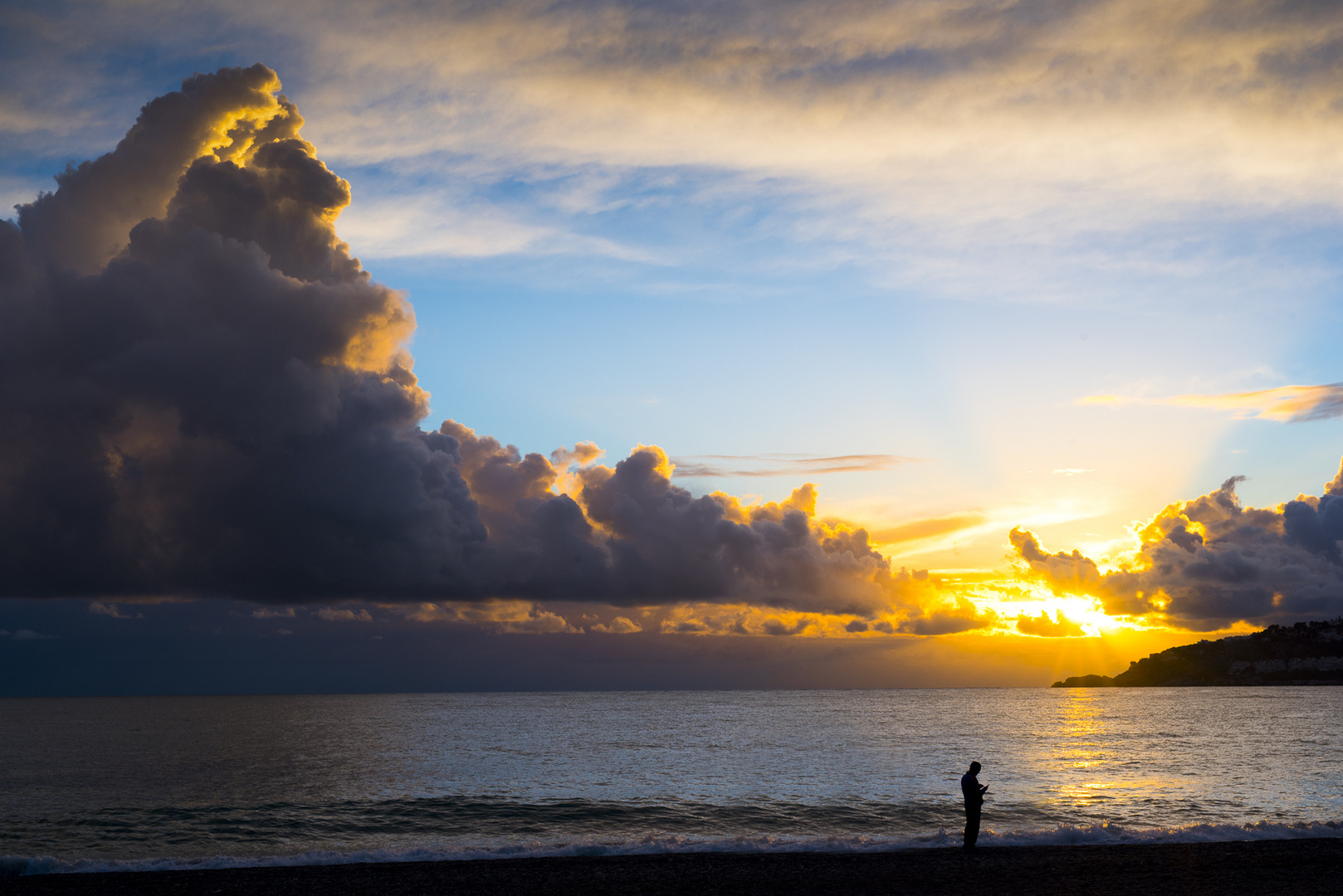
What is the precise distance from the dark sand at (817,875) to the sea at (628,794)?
2.20 metres

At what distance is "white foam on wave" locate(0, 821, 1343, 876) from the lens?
1161 inches

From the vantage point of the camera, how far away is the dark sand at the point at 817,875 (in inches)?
958

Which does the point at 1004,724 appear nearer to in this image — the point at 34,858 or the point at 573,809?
the point at 573,809

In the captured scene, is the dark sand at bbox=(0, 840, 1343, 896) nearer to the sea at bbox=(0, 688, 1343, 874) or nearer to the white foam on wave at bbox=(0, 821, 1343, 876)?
the white foam on wave at bbox=(0, 821, 1343, 876)

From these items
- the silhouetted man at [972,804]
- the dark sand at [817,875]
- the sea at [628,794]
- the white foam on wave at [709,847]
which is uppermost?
the silhouetted man at [972,804]

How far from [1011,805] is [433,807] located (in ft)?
108

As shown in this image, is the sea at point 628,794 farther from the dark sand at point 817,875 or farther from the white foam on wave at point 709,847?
the dark sand at point 817,875

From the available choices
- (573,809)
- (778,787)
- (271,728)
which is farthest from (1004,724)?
(271,728)

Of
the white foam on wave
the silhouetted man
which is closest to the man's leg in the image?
the silhouetted man

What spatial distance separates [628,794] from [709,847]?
23502mm

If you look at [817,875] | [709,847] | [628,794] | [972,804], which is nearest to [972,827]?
[972,804]

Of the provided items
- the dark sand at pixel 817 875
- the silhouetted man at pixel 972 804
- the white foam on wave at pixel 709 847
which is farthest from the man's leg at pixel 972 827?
the white foam on wave at pixel 709 847

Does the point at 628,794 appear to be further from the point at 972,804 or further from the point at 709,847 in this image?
the point at 972,804

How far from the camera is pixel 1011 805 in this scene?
45969 mm
